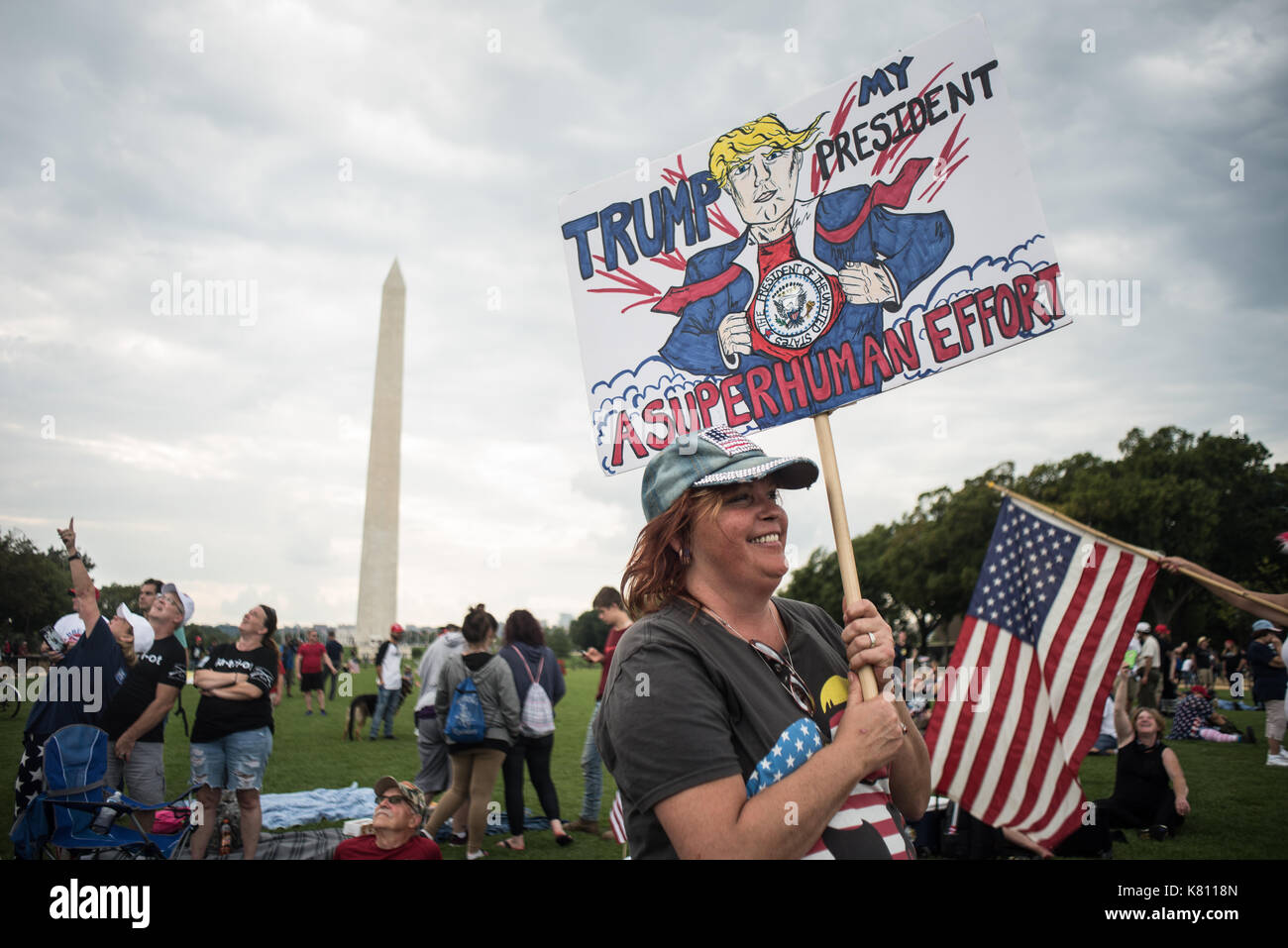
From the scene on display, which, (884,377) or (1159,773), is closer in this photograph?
(884,377)

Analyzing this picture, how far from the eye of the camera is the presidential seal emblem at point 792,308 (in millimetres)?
2906

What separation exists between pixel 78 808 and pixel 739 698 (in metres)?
6.60

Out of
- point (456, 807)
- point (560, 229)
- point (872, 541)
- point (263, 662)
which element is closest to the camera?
point (560, 229)

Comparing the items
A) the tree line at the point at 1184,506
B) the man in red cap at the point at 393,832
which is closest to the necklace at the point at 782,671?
the man in red cap at the point at 393,832

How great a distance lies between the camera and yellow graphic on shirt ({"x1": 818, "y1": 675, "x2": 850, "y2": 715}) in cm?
225

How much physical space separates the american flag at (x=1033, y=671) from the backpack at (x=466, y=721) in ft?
12.4

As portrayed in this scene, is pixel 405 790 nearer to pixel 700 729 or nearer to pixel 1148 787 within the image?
pixel 700 729

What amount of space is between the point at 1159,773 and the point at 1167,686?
1373cm

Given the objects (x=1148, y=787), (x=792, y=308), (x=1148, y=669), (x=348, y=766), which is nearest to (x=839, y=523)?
(x=792, y=308)

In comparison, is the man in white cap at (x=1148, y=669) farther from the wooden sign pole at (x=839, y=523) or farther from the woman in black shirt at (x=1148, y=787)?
the wooden sign pole at (x=839, y=523)

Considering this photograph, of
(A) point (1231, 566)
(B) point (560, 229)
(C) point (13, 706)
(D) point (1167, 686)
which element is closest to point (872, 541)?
(A) point (1231, 566)

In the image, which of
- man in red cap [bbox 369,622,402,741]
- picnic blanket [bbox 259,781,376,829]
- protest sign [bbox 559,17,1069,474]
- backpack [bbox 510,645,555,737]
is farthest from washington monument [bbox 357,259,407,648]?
protest sign [bbox 559,17,1069,474]
